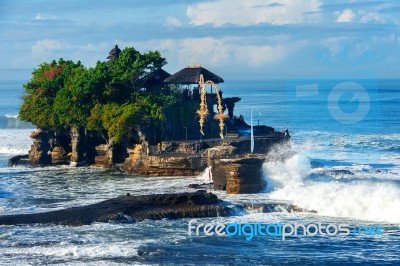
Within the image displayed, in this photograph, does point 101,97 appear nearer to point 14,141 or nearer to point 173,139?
point 173,139

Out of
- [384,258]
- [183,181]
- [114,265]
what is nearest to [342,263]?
[384,258]

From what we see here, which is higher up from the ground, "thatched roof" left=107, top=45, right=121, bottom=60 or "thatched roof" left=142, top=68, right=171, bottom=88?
"thatched roof" left=107, top=45, right=121, bottom=60

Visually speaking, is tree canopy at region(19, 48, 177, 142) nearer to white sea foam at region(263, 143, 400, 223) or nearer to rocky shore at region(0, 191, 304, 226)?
white sea foam at region(263, 143, 400, 223)

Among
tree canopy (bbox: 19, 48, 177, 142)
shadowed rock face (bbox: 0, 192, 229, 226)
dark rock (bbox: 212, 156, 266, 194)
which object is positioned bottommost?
shadowed rock face (bbox: 0, 192, 229, 226)

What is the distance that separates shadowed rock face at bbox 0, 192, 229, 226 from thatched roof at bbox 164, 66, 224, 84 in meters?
18.8

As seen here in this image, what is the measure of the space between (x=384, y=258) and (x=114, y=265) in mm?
8566

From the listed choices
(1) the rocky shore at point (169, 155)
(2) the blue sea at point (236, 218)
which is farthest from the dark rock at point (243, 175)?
(2) the blue sea at point (236, 218)

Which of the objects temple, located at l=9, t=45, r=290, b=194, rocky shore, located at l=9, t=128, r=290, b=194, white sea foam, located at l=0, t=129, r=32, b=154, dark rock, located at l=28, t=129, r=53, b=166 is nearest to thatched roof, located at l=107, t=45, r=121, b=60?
temple, located at l=9, t=45, r=290, b=194

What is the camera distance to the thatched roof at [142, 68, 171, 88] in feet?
174

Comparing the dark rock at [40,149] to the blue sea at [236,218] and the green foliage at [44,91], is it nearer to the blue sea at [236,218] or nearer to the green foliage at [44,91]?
the green foliage at [44,91]

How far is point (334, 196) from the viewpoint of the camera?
1324 inches
